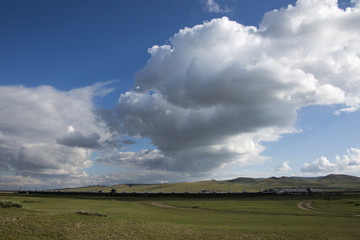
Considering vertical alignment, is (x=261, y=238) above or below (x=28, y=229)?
below

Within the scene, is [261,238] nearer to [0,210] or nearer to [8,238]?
[8,238]

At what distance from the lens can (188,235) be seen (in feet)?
75.8

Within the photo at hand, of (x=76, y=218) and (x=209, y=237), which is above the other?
(x=76, y=218)

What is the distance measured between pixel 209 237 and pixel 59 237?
11218 mm

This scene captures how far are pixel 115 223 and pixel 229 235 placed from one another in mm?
9668

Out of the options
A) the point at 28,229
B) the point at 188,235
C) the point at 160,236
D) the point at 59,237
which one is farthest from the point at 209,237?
the point at 28,229

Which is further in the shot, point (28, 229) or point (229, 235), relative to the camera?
point (229, 235)

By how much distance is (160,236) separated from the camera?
2172cm

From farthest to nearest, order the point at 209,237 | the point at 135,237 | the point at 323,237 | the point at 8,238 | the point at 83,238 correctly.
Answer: the point at 323,237, the point at 209,237, the point at 135,237, the point at 83,238, the point at 8,238

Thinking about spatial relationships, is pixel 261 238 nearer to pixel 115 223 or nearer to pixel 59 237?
pixel 115 223

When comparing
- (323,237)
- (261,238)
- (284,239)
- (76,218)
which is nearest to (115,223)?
(76,218)

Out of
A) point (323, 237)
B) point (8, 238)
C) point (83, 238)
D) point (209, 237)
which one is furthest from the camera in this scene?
point (323, 237)

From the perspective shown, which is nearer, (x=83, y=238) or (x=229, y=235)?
(x=83, y=238)

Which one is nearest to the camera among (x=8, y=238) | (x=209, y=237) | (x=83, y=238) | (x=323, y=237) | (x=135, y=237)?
(x=8, y=238)
